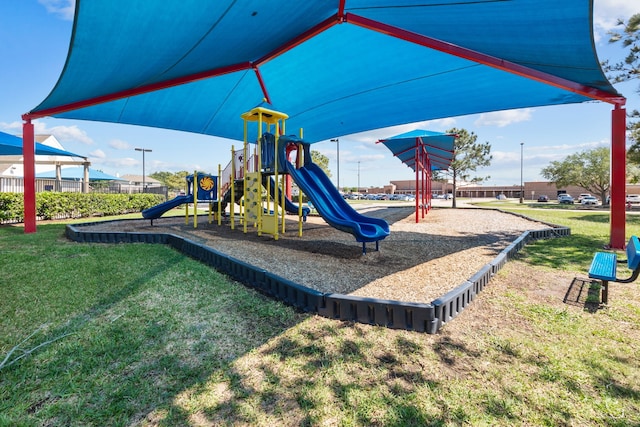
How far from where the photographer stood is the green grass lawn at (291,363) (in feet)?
6.79

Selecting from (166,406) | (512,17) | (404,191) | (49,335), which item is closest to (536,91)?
(512,17)

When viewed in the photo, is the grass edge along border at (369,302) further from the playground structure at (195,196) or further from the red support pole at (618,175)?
the playground structure at (195,196)

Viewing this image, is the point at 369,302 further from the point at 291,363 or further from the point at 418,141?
the point at 418,141

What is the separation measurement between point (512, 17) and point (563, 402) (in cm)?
493

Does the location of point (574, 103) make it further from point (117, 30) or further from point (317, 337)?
point (117, 30)

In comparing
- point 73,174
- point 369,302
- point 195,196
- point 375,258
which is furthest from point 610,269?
point 73,174

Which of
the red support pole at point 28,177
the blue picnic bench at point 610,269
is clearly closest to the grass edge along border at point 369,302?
the blue picnic bench at point 610,269

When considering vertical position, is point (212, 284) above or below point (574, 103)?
below

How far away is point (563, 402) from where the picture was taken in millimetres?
2156

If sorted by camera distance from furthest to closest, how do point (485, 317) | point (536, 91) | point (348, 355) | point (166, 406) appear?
point (536, 91) < point (485, 317) < point (348, 355) < point (166, 406)

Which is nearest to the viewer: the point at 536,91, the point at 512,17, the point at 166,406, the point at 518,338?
the point at 166,406

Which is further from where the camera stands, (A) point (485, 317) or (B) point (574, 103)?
(B) point (574, 103)

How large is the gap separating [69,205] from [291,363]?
54.3 feet

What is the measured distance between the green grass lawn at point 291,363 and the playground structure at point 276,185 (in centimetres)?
298
